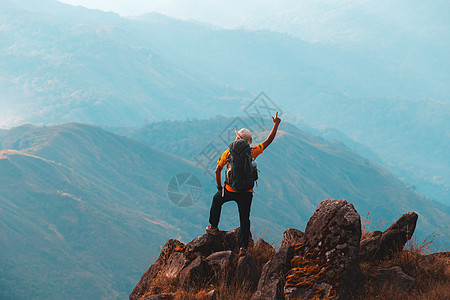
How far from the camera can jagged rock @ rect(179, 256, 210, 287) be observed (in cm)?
951

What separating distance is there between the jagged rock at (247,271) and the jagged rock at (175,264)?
1427mm

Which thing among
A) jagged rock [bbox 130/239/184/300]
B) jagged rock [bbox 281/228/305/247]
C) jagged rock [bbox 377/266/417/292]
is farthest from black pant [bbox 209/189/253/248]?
jagged rock [bbox 377/266/417/292]

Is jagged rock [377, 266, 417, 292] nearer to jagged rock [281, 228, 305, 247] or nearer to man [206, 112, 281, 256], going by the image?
jagged rock [281, 228, 305, 247]

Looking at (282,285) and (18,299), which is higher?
(282,285)

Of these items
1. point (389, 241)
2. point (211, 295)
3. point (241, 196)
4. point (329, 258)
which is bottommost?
point (211, 295)

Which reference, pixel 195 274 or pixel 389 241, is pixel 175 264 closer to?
pixel 195 274

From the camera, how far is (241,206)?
32.5ft

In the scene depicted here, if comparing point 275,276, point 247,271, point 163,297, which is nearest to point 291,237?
point 247,271

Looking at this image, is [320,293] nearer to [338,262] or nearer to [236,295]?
[338,262]

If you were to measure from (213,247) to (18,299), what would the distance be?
18858cm

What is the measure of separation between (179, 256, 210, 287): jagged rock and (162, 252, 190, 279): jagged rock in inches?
11.3

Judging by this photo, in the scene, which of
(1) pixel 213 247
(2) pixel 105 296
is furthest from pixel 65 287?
(1) pixel 213 247

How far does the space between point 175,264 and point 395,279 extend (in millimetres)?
4939

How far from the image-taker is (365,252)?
10078 mm
